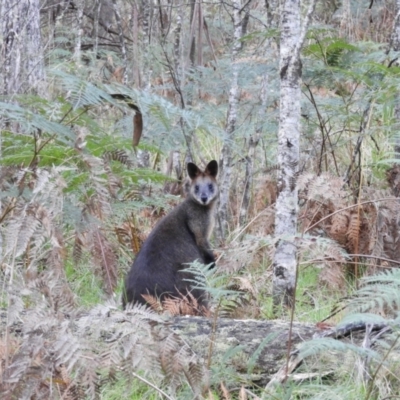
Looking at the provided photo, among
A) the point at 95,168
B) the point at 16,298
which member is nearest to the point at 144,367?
the point at 16,298

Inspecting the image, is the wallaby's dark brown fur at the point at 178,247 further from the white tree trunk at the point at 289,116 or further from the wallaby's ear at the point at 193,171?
the white tree trunk at the point at 289,116

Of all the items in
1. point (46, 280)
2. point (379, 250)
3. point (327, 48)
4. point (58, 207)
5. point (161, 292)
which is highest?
point (327, 48)

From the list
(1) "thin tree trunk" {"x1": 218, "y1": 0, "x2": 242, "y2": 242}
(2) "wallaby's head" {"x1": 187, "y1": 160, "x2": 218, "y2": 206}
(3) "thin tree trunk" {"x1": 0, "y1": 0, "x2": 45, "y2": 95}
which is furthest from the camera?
(1) "thin tree trunk" {"x1": 218, "y1": 0, "x2": 242, "y2": 242}

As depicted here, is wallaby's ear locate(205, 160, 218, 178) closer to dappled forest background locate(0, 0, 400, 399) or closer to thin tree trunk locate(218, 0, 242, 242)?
thin tree trunk locate(218, 0, 242, 242)

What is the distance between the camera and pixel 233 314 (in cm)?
521

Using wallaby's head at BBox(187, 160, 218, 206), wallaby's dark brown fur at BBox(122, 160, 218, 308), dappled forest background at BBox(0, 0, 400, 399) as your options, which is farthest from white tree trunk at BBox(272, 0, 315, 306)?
wallaby's head at BBox(187, 160, 218, 206)

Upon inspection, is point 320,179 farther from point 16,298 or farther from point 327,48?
point 327,48

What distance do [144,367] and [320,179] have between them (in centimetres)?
141

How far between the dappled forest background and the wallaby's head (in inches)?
15.6

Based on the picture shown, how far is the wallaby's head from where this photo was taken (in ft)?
24.6

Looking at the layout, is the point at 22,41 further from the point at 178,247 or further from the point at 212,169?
the point at 178,247

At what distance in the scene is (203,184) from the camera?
760cm

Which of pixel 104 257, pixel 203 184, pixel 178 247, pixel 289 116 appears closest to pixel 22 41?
pixel 203 184

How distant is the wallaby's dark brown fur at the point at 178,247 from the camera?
235 inches
